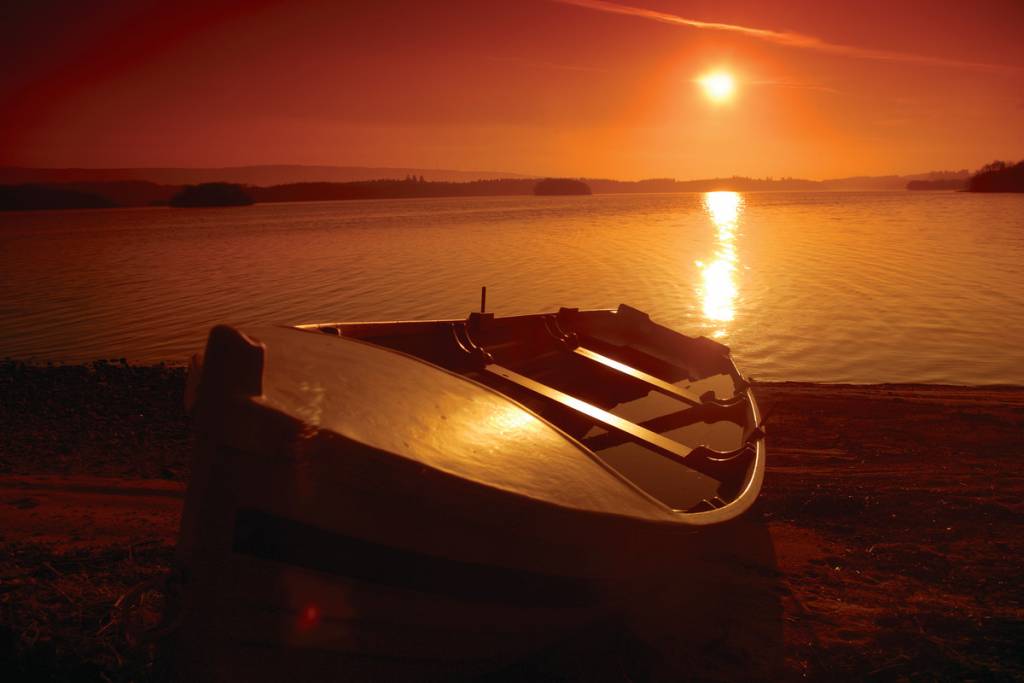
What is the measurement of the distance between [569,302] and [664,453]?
14.3 metres

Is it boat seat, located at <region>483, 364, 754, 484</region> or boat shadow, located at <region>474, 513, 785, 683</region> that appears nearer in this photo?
boat shadow, located at <region>474, 513, 785, 683</region>

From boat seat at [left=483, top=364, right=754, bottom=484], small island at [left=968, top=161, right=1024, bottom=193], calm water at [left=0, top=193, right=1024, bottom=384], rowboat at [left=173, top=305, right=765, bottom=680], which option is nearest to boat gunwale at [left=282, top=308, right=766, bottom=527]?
rowboat at [left=173, top=305, right=765, bottom=680]

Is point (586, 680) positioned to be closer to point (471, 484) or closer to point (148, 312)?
point (471, 484)

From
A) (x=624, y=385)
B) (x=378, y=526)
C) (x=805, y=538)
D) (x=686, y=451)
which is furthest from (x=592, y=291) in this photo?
(x=378, y=526)

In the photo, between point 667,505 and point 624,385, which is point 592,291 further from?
point 667,505

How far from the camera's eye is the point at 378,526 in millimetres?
2342

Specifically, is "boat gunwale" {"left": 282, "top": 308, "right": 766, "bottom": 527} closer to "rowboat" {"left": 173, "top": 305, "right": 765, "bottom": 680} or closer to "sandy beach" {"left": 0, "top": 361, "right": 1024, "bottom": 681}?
"rowboat" {"left": 173, "top": 305, "right": 765, "bottom": 680}

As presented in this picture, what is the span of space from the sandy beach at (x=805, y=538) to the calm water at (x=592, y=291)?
4.01 metres

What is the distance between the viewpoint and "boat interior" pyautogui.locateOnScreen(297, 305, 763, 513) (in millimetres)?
4719

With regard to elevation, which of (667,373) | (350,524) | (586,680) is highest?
(350,524)

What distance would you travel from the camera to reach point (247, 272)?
2402cm

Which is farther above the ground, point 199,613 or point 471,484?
point 471,484

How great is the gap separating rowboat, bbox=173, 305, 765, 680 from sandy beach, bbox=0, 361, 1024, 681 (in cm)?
80

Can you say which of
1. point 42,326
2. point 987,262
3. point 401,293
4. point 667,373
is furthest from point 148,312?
point 987,262
